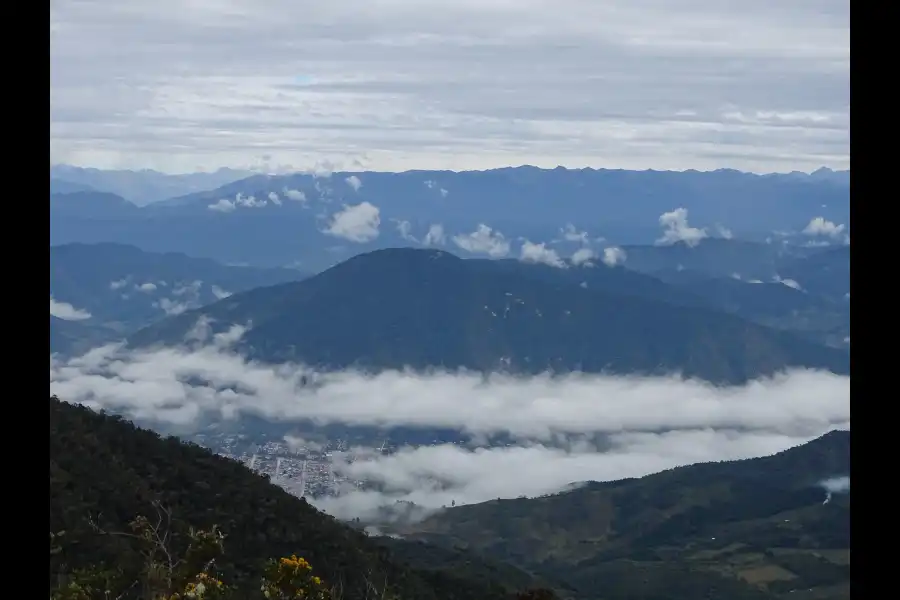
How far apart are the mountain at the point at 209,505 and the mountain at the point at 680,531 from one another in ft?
78.4

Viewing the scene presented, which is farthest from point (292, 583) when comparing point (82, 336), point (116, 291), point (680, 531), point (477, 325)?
point (116, 291)

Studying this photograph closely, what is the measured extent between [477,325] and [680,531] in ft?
386

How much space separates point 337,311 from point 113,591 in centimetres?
16615

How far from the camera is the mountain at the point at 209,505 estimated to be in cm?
1250

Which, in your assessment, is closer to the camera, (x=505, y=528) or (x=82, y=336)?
(x=505, y=528)

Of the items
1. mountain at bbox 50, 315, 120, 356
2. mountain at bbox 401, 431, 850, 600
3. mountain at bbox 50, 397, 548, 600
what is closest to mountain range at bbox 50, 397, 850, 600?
mountain at bbox 50, 397, 548, 600

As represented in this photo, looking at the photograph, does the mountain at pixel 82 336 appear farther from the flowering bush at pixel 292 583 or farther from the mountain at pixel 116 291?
the flowering bush at pixel 292 583

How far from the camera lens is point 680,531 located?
63500 mm

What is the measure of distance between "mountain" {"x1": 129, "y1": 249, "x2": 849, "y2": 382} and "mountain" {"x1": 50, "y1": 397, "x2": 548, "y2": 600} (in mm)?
140447

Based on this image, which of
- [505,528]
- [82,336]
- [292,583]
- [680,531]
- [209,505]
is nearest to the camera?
[292,583]

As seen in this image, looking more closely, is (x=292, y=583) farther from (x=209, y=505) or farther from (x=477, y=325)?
(x=477, y=325)

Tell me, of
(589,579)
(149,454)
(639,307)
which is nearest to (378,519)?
(589,579)

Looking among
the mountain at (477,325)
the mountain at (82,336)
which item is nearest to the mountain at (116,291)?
the mountain at (82,336)

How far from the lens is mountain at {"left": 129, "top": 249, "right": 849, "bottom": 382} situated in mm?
164125
